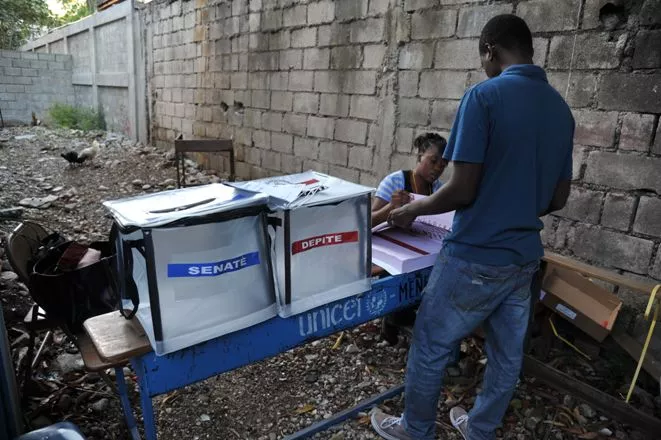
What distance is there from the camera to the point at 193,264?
4.36 ft

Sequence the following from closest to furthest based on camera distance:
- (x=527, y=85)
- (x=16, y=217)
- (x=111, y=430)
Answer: (x=527, y=85)
(x=111, y=430)
(x=16, y=217)

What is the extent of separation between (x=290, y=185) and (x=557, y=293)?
6.27 feet

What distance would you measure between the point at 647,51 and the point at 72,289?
3305 mm

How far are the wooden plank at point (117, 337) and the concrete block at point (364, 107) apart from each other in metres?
3.34

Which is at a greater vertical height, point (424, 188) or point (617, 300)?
point (424, 188)

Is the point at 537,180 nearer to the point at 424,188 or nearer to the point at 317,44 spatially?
the point at 424,188

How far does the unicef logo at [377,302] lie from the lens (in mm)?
1913

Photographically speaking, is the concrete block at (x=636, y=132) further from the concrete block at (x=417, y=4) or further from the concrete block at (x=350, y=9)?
the concrete block at (x=350, y=9)

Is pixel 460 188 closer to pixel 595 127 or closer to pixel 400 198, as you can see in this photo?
pixel 400 198

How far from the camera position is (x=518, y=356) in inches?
73.6


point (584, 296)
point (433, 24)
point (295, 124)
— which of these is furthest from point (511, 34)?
point (295, 124)

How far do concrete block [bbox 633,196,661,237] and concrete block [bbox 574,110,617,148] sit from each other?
A: 407 mm

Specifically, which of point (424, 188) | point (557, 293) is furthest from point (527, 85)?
point (557, 293)

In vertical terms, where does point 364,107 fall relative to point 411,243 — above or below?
above
